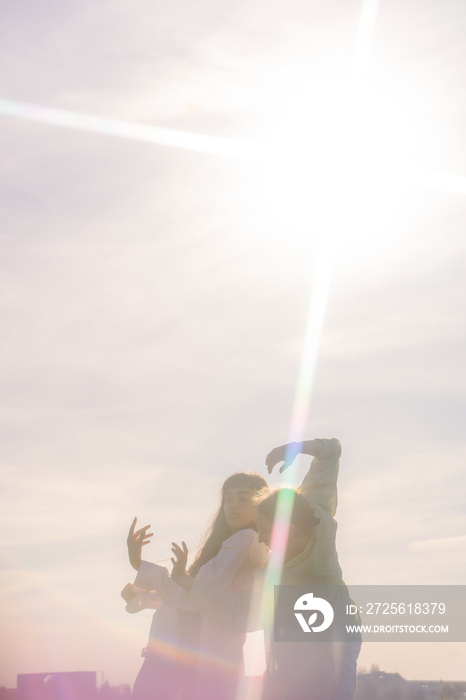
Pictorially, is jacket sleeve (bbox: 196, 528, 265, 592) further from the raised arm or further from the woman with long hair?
the raised arm

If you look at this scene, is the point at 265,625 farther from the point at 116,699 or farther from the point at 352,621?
the point at 116,699

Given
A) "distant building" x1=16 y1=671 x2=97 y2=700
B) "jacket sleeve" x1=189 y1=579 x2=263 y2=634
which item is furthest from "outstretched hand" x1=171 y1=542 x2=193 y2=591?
"distant building" x1=16 y1=671 x2=97 y2=700

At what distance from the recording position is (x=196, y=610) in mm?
7996

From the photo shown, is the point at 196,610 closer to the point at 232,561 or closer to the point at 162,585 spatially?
the point at 162,585

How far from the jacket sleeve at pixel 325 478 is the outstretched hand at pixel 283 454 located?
0.79 feet

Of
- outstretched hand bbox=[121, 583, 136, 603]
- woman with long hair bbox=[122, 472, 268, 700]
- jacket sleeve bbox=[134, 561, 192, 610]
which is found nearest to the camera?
jacket sleeve bbox=[134, 561, 192, 610]

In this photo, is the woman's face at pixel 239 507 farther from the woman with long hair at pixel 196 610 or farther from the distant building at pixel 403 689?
the distant building at pixel 403 689

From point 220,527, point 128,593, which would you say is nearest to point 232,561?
point 220,527

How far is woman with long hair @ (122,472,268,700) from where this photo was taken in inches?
320

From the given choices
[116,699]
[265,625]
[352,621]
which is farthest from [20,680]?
[352,621]

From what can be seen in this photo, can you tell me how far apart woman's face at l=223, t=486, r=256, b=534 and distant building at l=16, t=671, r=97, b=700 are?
2683 mm

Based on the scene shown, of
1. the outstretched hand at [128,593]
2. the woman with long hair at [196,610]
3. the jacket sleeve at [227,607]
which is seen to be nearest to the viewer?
the jacket sleeve at [227,607]

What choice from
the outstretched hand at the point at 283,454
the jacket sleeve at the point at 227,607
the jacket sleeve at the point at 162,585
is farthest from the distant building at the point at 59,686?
the outstretched hand at the point at 283,454

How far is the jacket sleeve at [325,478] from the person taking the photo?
22.1ft
